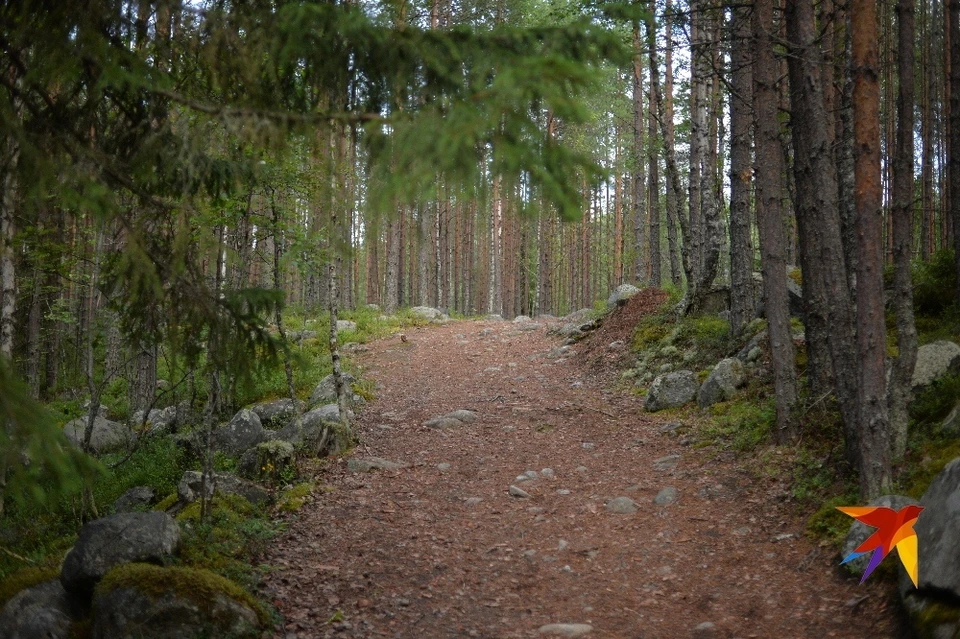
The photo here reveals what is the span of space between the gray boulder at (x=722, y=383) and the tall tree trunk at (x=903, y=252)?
114 inches

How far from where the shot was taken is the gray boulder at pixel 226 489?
7.25m

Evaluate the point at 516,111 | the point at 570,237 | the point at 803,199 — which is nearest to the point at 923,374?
the point at 803,199

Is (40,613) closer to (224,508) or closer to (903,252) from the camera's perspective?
(224,508)

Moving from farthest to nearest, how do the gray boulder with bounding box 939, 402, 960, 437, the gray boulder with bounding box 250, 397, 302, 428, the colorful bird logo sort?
the gray boulder with bounding box 250, 397, 302, 428, the gray boulder with bounding box 939, 402, 960, 437, the colorful bird logo

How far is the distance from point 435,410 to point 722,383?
14.9 feet

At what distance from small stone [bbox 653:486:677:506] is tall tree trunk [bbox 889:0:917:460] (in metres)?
2.12

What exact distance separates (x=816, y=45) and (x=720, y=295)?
727 cm

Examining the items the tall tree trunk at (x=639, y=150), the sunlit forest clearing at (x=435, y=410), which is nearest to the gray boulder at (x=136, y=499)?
the sunlit forest clearing at (x=435, y=410)

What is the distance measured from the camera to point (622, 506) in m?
7.03

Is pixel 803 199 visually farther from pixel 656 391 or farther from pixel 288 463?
pixel 288 463

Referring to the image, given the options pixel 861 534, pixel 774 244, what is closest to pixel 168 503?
pixel 861 534

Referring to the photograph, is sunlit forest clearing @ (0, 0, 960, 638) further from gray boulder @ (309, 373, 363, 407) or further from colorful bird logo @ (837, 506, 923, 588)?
gray boulder @ (309, 373, 363, 407)

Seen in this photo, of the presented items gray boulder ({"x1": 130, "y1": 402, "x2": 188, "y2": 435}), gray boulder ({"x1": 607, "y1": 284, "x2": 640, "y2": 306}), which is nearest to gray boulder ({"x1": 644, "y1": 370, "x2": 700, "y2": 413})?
gray boulder ({"x1": 607, "y1": 284, "x2": 640, "y2": 306})

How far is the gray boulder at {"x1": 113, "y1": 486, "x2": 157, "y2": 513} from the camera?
8133 mm
